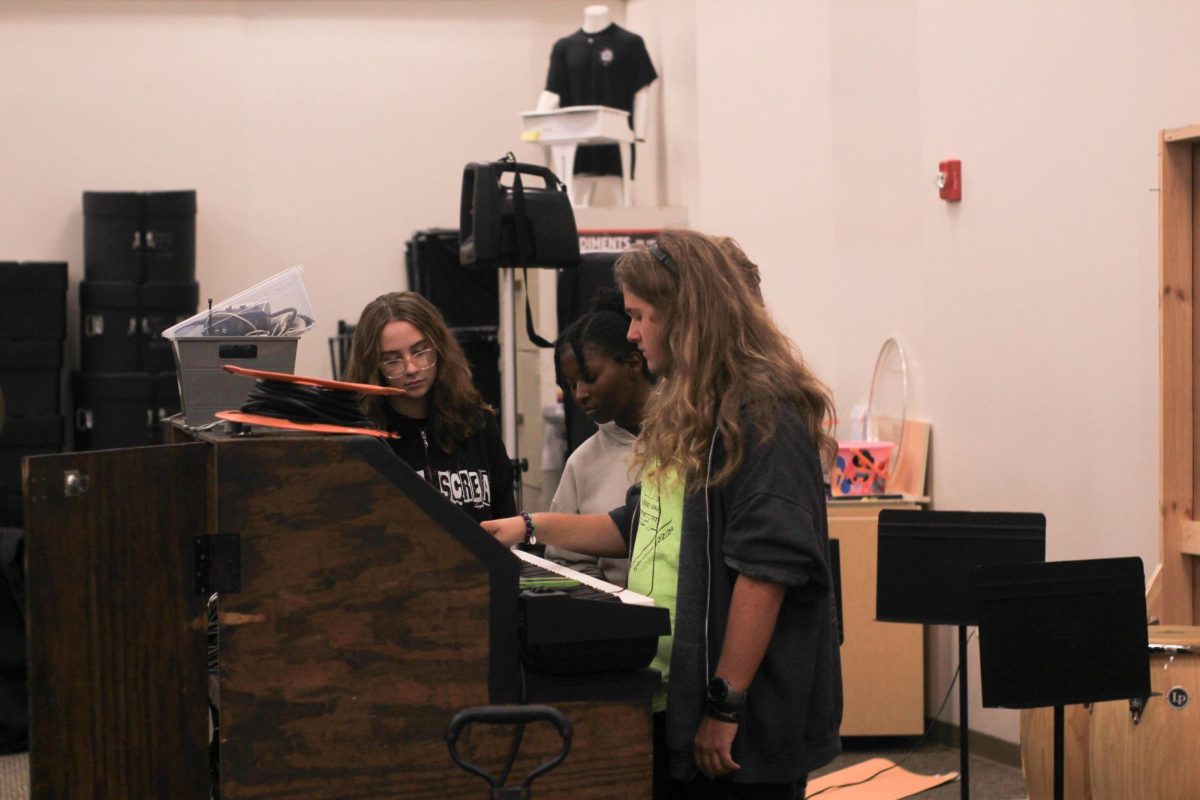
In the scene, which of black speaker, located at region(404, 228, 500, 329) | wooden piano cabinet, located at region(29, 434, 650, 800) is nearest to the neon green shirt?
wooden piano cabinet, located at region(29, 434, 650, 800)

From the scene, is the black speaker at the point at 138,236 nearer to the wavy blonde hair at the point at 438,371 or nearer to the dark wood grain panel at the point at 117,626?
the wavy blonde hair at the point at 438,371

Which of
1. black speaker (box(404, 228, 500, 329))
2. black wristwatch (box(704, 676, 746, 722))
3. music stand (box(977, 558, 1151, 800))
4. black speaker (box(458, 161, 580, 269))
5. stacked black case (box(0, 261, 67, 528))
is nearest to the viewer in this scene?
black wristwatch (box(704, 676, 746, 722))

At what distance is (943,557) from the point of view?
3.41 m

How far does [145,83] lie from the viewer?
7.71 m

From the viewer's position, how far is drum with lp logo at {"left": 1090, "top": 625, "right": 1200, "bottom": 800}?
121 inches

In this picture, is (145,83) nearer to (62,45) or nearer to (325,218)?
(62,45)

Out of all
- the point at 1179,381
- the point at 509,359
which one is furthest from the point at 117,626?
the point at 509,359

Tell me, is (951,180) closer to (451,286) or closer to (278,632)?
(451,286)

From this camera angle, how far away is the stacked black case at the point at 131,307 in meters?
7.09

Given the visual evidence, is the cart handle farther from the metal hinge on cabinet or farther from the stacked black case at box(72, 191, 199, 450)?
the stacked black case at box(72, 191, 199, 450)

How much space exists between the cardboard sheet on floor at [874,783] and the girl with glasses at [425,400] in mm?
1870

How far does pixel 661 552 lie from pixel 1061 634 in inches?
42.1

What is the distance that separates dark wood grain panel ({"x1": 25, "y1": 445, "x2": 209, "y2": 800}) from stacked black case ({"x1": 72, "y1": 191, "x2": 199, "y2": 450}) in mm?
5444

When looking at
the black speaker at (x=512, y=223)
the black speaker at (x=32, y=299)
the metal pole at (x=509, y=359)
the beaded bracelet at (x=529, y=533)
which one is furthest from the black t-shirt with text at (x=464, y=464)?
the black speaker at (x=32, y=299)
